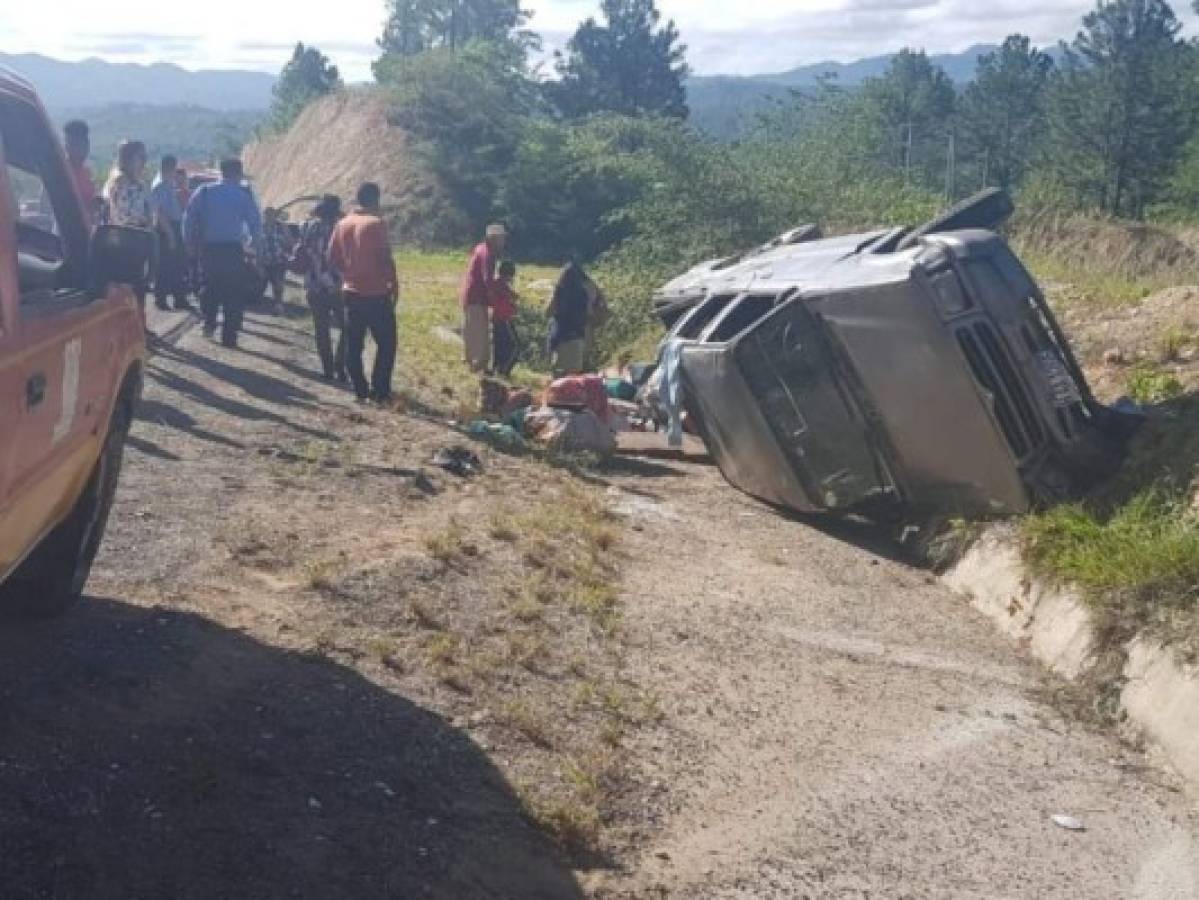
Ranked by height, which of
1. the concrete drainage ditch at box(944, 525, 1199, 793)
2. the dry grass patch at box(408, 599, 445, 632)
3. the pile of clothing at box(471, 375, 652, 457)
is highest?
the dry grass patch at box(408, 599, 445, 632)

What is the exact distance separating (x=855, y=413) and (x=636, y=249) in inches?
519

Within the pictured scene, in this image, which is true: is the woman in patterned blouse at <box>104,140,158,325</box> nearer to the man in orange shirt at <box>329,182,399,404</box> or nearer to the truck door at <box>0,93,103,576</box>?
the man in orange shirt at <box>329,182,399,404</box>

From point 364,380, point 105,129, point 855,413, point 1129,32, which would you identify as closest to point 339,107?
point 1129,32

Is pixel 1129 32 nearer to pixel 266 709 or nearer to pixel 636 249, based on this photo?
pixel 636 249

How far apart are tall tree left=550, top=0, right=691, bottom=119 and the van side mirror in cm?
7206

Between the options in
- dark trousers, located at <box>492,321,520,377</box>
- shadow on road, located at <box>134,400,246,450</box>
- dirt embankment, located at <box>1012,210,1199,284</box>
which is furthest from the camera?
dirt embankment, located at <box>1012,210,1199,284</box>

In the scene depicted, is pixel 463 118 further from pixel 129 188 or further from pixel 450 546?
pixel 450 546

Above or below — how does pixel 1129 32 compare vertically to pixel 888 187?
above

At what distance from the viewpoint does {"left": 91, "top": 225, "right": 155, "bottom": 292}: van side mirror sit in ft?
16.1

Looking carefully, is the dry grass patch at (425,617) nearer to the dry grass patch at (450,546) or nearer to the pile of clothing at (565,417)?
the dry grass patch at (450,546)

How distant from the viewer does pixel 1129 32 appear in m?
63.9

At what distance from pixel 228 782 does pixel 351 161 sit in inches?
1887

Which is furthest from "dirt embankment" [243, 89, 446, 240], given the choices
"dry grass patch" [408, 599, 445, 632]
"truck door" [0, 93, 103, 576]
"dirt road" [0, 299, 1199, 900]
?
"truck door" [0, 93, 103, 576]

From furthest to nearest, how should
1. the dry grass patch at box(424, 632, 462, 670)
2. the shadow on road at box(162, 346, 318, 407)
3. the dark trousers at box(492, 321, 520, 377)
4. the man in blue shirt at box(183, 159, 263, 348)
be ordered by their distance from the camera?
the dark trousers at box(492, 321, 520, 377), the man in blue shirt at box(183, 159, 263, 348), the shadow on road at box(162, 346, 318, 407), the dry grass patch at box(424, 632, 462, 670)
